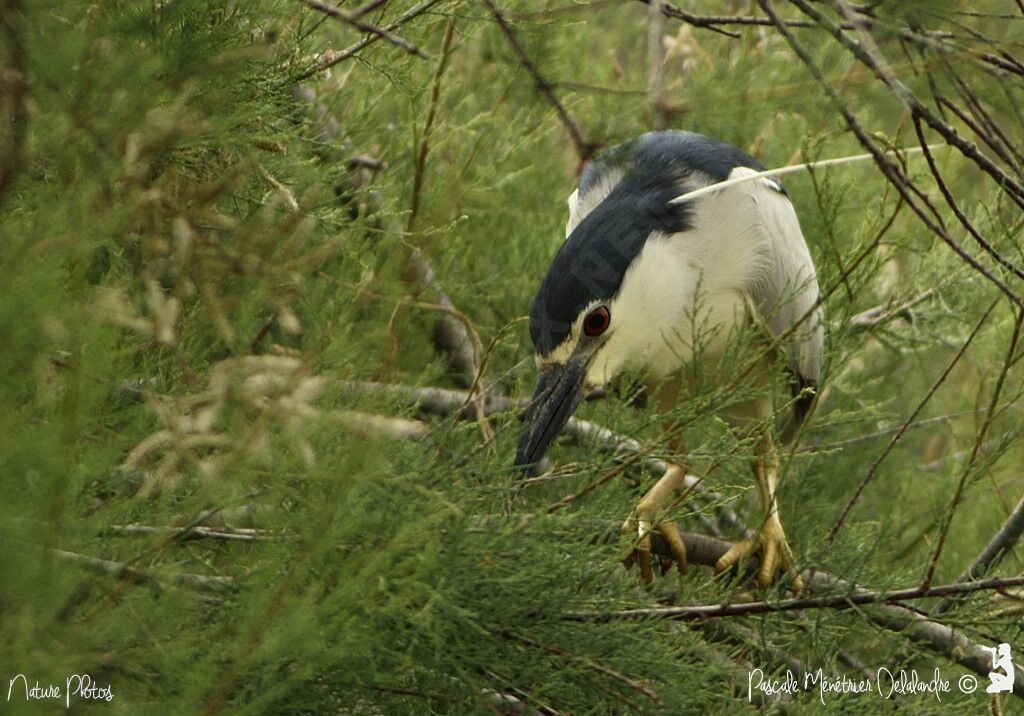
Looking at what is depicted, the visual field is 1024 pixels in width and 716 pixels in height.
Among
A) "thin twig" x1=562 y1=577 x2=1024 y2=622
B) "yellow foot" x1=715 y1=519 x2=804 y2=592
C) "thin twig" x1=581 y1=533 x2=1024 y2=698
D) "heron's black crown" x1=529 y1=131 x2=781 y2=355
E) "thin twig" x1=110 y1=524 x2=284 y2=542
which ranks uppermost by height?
"heron's black crown" x1=529 y1=131 x2=781 y2=355

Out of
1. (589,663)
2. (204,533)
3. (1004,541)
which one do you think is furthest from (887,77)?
(1004,541)

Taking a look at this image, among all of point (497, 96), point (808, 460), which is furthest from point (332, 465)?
point (497, 96)

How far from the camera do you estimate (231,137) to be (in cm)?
156

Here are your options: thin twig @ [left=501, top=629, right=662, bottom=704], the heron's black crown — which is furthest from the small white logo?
the heron's black crown

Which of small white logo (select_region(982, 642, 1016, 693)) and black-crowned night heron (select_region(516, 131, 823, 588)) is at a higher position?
black-crowned night heron (select_region(516, 131, 823, 588))

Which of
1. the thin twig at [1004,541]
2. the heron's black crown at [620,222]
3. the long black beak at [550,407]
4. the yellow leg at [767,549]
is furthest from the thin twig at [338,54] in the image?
the thin twig at [1004,541]

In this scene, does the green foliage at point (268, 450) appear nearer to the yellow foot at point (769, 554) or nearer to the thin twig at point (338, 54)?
the thin twig at point (338, 54)

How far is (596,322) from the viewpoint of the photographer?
2342 millimetres

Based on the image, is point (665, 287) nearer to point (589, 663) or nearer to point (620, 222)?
point (620, 222)

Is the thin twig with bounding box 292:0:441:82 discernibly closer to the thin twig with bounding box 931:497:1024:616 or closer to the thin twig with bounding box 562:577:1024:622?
the thin twig with bounding box 562:577:1024:622

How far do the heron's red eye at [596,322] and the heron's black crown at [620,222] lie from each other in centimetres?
3

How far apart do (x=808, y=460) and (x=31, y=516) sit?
2.42 meters

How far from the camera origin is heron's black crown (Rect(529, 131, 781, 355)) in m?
2.31

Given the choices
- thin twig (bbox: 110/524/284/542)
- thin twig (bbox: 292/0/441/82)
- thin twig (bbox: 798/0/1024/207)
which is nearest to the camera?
thin twig (bbox: 798/0/1024/207)
